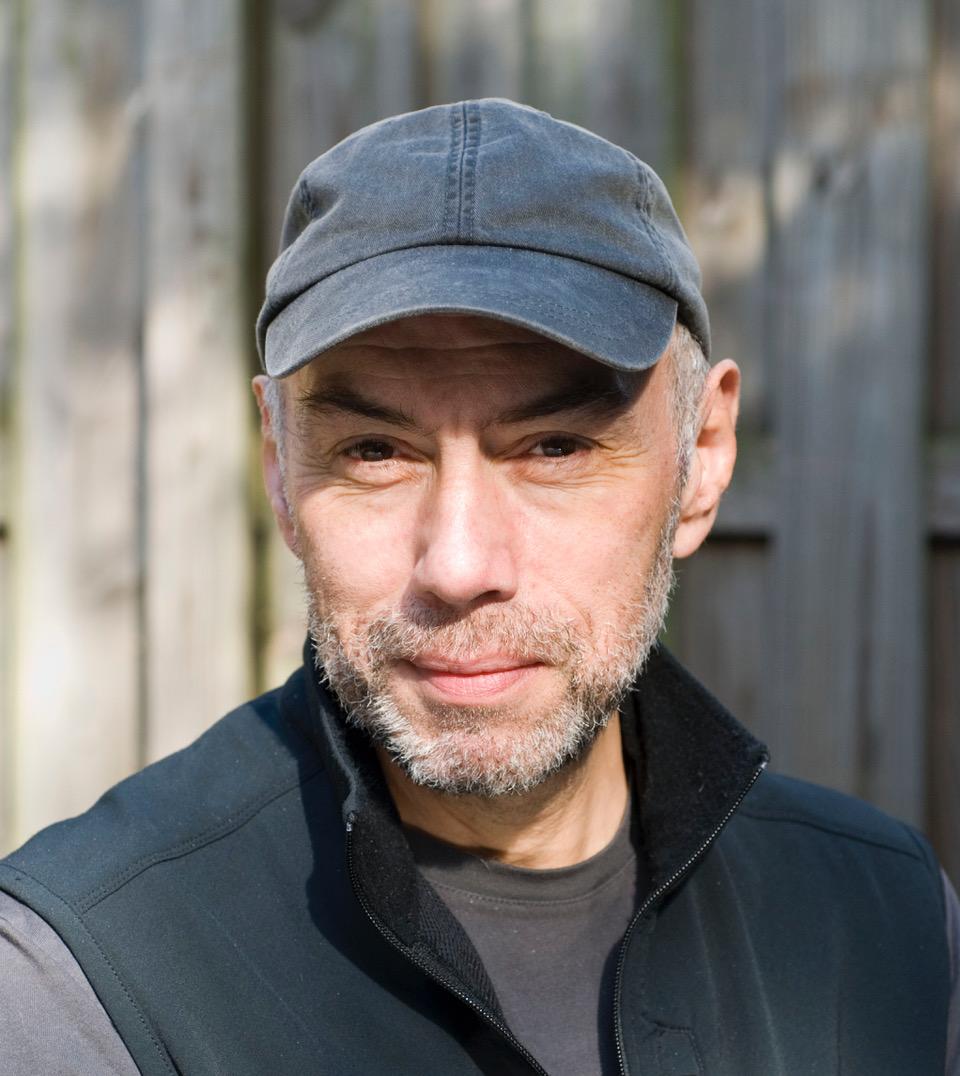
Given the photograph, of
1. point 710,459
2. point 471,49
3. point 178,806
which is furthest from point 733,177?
point 178,806

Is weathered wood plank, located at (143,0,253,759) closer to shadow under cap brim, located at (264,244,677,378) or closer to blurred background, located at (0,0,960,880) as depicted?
blurred background, located at (0,0,960,880)

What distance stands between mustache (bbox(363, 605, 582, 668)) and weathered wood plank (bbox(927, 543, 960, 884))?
4.45ft

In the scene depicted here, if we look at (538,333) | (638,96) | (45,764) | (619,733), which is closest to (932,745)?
(619,733)

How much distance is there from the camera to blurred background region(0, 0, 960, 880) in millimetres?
2750

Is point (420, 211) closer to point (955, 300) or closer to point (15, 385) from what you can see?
point (955, 300)

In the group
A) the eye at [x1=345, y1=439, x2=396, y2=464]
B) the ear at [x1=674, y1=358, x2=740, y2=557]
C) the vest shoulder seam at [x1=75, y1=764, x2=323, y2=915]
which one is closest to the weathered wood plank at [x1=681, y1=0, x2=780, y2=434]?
the ear at [x1=674, y1=358, x2=740, y2=557]

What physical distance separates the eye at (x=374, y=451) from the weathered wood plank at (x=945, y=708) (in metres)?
1.47

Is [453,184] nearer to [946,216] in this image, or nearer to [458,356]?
[458,356]

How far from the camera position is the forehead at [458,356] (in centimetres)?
165

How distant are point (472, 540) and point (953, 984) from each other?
969mm

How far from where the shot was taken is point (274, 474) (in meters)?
1.95

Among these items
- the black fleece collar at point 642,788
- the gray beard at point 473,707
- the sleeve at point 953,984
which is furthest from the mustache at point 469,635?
the sleeve at point 953,984

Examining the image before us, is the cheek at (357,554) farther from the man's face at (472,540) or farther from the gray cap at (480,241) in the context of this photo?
the gray cap at (480,241)

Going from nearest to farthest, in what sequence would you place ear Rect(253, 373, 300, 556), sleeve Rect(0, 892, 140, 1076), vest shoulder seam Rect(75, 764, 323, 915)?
sleeve Rect(0, 892, 140, 1076) < vest shoulder seam Rect(75, 764, 323, 915) < ear Rect(253, 373, 300, 556)
